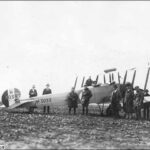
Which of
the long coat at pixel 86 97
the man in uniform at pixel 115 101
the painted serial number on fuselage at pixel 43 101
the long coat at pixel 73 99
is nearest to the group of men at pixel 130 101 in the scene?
the man in uniform at pixel 115 101

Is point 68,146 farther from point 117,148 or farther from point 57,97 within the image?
point 57,97

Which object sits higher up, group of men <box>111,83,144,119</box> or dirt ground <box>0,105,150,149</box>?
group of men <box>111,83,144,119</box>

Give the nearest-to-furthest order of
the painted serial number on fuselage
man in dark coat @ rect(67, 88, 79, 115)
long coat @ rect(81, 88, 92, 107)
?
long coat @ rect(81, 88, 92, 107), man in dark coat @ rect(67, 88, 79, 115), the painted serial number on fuselage

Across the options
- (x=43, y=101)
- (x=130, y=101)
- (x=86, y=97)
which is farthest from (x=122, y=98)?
(x=43, y=101)

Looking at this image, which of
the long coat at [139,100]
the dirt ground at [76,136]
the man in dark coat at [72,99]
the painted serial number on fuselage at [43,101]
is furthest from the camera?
the painted serial number on fuselage at [43,101]

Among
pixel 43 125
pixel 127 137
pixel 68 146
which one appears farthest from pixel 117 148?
pixel 43 125

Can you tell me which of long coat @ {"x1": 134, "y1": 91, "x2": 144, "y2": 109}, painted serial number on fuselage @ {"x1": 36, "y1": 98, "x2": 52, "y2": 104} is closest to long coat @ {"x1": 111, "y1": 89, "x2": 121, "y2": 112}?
long coat @ {"x1": 134, "y1": 91, "x2": 144, "y2": 109}

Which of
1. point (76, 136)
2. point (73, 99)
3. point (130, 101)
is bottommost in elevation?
point (76, 136)

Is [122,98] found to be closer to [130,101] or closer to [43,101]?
[130,101]

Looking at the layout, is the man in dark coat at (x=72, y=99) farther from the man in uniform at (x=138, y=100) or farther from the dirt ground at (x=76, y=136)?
the dirt ground at (x=76, y=136)

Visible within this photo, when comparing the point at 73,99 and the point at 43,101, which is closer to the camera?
the point at 73,99

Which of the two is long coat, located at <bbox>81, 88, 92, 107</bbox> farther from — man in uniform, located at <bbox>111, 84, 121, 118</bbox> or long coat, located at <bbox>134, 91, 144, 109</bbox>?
long coat, located at <bbox>134, 91, 144, 109</bbox>
